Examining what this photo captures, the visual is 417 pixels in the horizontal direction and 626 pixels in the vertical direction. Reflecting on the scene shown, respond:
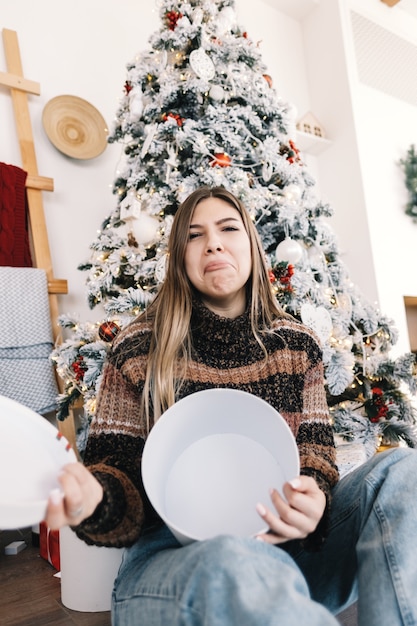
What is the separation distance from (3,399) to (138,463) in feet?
0.92

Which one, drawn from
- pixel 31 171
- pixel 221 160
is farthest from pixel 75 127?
pixel 221 160

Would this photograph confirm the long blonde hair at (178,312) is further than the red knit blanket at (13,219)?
No

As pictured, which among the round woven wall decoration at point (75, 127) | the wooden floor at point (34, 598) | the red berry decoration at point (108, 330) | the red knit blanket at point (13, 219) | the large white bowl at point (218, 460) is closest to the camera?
the large white bowl at point (218, 460)

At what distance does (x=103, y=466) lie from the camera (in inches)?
24.5

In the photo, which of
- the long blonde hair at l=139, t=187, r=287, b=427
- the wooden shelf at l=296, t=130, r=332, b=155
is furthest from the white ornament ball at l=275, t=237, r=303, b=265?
the wooden shelf at l=296, t=130, r=332, b=155

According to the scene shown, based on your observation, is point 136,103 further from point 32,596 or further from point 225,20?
point 32,596

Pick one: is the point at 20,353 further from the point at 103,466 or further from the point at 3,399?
the point at 3,399

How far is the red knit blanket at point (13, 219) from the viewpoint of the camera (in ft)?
5.66

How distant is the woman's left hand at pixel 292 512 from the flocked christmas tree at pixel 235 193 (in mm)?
888

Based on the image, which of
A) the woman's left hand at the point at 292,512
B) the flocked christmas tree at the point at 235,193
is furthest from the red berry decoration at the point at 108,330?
the woman's left hand at the point at 292,512

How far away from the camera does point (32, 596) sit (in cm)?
109

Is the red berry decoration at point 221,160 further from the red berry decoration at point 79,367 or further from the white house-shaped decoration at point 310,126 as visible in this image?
the white house-shaped decoration at point 310,126

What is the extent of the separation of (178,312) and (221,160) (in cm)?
80

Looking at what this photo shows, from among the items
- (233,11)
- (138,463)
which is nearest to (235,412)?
(138,463)
